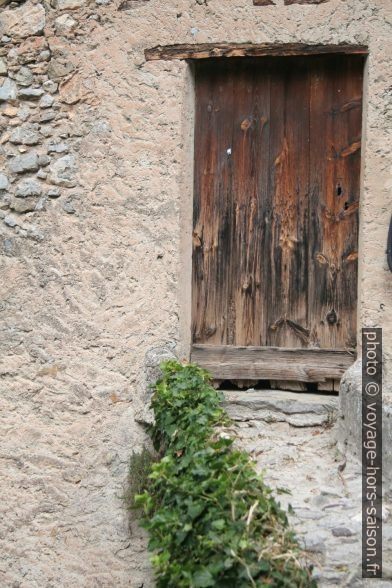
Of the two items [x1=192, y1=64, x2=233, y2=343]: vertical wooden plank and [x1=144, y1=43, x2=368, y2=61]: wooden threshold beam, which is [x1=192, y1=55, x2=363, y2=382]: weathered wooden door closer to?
[x1=192, y1=64, x2=233, y2=343]: vertical wooden plank

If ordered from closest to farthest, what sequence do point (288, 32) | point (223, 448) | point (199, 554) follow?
→ point (199, 554), point (223, 448), point (288, 32)

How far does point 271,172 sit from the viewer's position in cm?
407

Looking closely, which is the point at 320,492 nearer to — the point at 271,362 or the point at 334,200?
the point at 271,362

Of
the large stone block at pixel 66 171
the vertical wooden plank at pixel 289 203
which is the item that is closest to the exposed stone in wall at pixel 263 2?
the vertical wooden plank at pixel 289 203

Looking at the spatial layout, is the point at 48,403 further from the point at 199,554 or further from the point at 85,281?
the point at 199,554

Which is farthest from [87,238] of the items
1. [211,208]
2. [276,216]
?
[276,216]

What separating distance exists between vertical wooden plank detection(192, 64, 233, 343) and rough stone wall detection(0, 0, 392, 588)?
15 cm

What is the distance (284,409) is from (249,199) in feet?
3.72

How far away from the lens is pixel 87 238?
3936 millimetres

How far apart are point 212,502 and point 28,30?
270cm

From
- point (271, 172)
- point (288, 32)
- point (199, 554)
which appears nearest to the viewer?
point (199, 554)

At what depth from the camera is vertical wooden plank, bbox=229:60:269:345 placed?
4.07 m

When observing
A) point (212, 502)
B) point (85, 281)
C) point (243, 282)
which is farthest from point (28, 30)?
point (212, 502)

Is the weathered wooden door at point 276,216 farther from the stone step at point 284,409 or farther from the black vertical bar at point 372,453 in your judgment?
the black vertical bar at point 372,453
